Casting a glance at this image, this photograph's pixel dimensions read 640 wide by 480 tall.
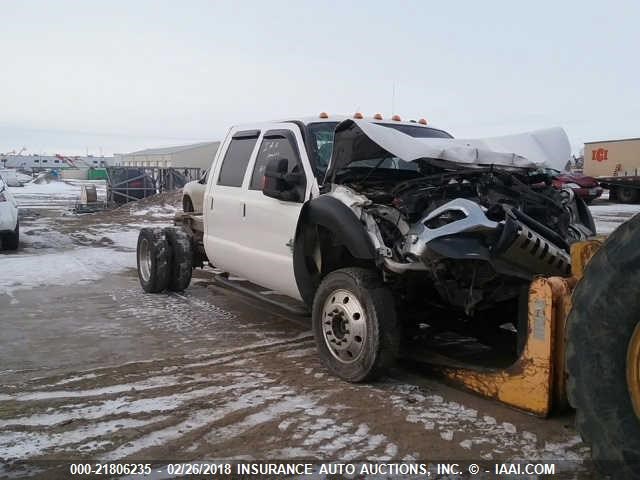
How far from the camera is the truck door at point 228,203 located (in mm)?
6235

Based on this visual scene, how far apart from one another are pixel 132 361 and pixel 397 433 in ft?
8.22

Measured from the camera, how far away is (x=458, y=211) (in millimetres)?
3984

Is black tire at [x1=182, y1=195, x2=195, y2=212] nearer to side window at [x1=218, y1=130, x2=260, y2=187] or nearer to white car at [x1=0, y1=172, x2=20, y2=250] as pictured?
side window at [x1=218, y1=130, x2=260, y2=187]

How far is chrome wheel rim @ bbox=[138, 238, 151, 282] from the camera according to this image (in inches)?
317

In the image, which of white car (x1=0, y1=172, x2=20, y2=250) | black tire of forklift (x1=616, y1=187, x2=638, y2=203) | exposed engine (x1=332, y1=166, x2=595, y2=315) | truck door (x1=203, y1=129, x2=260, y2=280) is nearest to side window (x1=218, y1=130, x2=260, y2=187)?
truck door (x1=203, y1=129, x2=260, y2=280)

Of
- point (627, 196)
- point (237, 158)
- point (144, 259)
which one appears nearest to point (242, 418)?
point (237, 158)

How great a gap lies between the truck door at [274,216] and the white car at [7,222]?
292 inches

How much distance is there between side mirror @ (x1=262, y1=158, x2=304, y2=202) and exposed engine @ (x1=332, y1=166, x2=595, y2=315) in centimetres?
48

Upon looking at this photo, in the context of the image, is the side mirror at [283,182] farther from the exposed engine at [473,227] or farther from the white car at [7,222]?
the white car at [7,222]

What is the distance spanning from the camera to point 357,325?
4441 mm

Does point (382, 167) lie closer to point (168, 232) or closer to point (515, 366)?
point (515, 366)

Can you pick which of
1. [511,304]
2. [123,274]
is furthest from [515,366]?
[123,274]

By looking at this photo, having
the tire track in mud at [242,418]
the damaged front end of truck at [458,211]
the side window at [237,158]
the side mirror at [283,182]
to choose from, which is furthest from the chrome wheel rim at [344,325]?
the side window at [237,158]

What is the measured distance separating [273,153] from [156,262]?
8.85 feet
